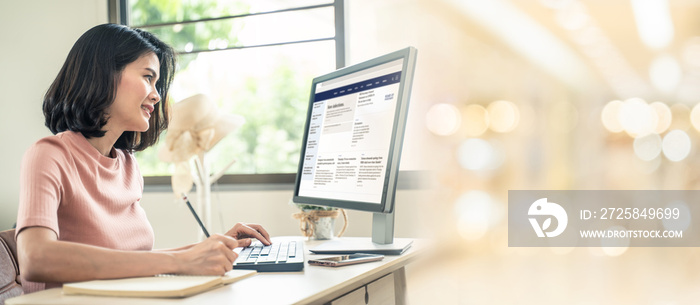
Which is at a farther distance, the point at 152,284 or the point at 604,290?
the point at 604,290

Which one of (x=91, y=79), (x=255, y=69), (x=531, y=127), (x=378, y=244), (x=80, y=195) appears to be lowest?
(x=378, y=244)

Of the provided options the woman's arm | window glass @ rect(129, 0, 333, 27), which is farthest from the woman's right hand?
window glass @ rect(129, 0, 333, 27)

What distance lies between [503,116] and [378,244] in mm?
419

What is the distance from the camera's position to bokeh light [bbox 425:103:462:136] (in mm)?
1512

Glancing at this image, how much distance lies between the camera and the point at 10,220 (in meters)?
2.59

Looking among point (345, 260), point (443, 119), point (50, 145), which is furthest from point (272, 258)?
point (443, 119)

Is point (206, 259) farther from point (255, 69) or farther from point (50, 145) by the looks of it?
point (255, 69)

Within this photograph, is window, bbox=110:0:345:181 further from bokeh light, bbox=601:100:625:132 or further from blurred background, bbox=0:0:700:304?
bokeh light, bbox=601:100:625:132

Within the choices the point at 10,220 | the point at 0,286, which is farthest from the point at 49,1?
the point at 0,286

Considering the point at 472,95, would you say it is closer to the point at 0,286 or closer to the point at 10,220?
the point at 0,286

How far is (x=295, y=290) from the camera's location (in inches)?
32.8

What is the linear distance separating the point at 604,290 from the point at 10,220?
2546mm

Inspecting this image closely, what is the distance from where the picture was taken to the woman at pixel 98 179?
85cm

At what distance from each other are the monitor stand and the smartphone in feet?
0.21
